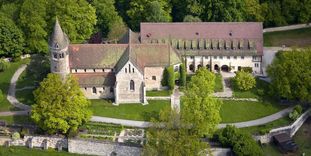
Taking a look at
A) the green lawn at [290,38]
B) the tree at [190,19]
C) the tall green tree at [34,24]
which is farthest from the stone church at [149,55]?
the tall green tree at [34,24]

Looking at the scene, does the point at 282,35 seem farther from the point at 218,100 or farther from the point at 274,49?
the point at 218,100

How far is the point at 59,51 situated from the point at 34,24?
20.1 m

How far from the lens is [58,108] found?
103m

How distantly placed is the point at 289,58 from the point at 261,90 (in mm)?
7533

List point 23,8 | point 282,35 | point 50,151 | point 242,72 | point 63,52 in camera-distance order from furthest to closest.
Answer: point 282,35
point 23,8
point 242,72
point 63,52
point 50,151

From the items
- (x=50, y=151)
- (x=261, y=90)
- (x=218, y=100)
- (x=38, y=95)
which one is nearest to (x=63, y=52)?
(x=38, y=95)

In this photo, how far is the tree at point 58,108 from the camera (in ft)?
337

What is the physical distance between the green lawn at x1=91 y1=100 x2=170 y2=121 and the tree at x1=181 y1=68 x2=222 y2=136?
8.17 meters

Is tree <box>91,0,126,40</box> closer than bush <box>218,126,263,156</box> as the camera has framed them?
No

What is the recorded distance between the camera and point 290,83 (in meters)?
112

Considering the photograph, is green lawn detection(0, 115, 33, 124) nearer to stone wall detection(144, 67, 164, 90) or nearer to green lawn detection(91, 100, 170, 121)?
green lawn detection(91, 100, 170, 121)

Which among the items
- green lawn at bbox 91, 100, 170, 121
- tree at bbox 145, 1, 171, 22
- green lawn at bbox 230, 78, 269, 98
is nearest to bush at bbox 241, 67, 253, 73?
green lawn at bbox 230, 78, 269, 98

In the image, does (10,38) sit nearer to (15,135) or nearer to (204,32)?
(15,135)

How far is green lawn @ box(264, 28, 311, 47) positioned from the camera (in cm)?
13700
